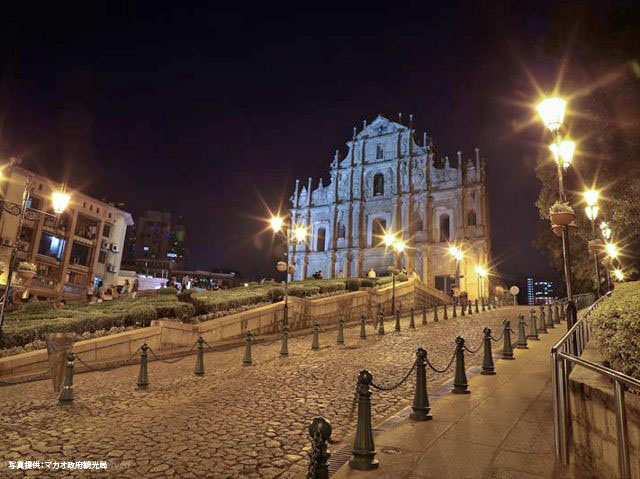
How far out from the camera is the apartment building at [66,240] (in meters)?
33.1

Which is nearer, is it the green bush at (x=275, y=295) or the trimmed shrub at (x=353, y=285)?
the green bush at (x=275, y=295)

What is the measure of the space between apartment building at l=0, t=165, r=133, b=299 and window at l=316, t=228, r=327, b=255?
77.8 ft

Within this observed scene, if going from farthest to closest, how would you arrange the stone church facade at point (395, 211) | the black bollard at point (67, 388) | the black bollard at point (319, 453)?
the stone church facade at point (395, 211)
the black bollard at point (67, 388)
the black bollard at point (319, 453)

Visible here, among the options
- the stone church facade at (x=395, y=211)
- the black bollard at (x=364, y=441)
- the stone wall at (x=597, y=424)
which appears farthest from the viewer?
the stone church facade at (x=395, y=211)

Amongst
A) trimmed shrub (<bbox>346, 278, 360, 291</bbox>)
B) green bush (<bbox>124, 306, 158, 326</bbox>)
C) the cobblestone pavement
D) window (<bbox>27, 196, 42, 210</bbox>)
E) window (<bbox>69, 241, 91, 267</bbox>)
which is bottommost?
the cobblestone pavement

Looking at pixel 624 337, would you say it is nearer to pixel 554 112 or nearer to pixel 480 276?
pixel 554 112

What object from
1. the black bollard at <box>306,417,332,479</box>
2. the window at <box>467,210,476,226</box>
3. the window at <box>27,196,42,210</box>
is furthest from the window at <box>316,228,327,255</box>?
the black bollard at <box>306,417,332,479</box>

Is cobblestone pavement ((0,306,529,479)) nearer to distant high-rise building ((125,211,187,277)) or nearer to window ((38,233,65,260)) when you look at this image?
window ((38,233,65,260))

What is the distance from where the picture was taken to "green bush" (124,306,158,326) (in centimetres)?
1535

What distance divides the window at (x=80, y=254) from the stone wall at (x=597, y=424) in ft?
138

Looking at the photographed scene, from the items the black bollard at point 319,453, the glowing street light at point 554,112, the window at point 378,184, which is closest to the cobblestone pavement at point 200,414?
the black bollard at point 319,453

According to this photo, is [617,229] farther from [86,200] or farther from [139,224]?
[139,224]

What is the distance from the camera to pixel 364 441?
4.76 meters

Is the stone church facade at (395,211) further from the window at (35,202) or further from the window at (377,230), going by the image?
the window at (35,202)
